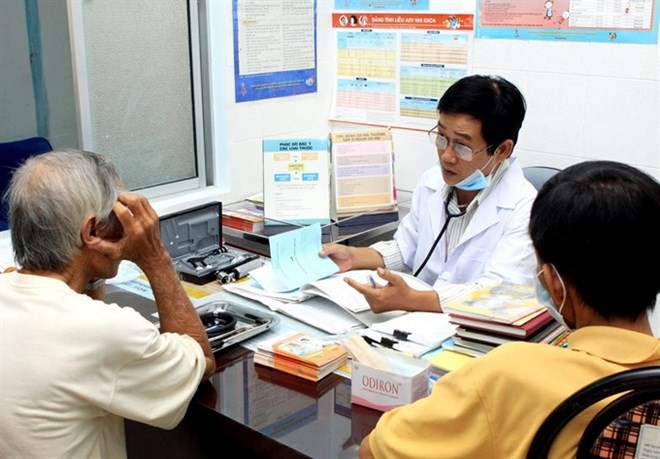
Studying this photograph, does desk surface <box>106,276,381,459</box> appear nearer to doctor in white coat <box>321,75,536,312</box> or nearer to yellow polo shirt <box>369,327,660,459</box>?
yellow polo shirt <box>369,327,660,459</box>

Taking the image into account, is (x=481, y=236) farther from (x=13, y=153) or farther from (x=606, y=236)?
(x=13, y=153)

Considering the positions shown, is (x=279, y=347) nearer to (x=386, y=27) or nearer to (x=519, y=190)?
(x=519, y=190)

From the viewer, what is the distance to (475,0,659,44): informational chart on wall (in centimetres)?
255

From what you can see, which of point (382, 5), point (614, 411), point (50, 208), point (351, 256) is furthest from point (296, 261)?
point (382, 5)

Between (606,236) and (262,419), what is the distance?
0.77m

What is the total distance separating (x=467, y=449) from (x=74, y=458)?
716mm

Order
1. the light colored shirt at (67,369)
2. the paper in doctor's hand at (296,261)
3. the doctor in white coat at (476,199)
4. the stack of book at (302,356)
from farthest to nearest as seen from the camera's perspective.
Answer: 1. the doctor in white coat at (476,199)
2. the paper in doctor's hand at (296,261)
3. the stack of book at (302,356)
4. the light colored shirt at (67,369)

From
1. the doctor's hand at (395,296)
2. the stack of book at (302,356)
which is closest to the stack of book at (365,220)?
the doctor's hand at (395,296)

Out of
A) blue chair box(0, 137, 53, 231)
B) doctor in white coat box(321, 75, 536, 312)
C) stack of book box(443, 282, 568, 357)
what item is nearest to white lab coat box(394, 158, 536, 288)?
doctor in white coat box(321, 75, 536, 312)

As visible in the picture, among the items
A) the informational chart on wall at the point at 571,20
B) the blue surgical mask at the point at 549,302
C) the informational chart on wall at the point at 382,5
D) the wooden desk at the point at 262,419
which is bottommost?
the wooden desk at the point at 262,419

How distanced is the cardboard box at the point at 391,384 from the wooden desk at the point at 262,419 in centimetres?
3

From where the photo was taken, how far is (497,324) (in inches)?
A: 64.8

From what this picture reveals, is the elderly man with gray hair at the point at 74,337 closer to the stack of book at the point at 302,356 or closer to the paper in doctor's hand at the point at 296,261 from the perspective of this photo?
the stack of book at the point at 302,356

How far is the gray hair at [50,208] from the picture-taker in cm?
135
